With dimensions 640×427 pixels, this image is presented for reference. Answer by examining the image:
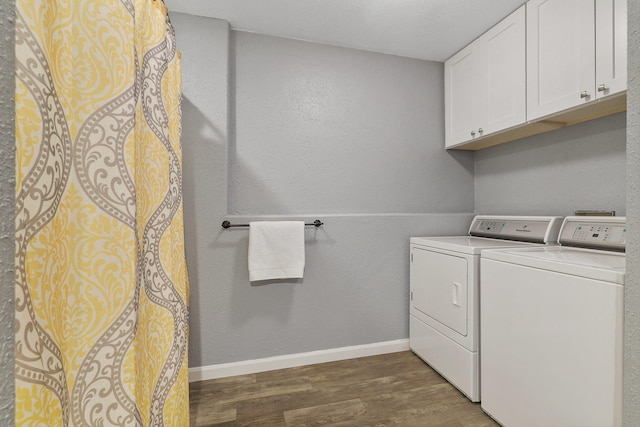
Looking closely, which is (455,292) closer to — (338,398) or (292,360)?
(338,398)

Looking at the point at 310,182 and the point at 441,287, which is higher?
the point at 310,182

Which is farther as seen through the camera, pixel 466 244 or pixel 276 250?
pixel 276 250

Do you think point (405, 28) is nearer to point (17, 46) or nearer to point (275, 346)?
point (17, 46)

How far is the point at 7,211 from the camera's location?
0.33 meters

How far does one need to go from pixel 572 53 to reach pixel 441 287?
1.37 metres

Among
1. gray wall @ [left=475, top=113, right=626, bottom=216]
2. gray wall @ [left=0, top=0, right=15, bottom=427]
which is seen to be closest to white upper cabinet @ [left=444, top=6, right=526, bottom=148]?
gray wall @ [left=475, top=113, right=626, bottom=216]

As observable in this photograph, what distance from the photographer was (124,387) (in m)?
0.62

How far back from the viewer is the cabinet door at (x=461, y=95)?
1999mm

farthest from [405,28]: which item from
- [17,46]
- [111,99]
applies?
[17,46]

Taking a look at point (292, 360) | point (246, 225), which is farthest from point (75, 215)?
point (292, 360)

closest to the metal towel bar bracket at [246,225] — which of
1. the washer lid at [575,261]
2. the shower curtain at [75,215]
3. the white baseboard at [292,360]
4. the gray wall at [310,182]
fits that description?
the gray wall at [310,182]

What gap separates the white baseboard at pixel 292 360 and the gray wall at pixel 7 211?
64.8 inches

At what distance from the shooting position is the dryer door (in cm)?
155

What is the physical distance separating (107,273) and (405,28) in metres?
2.11
